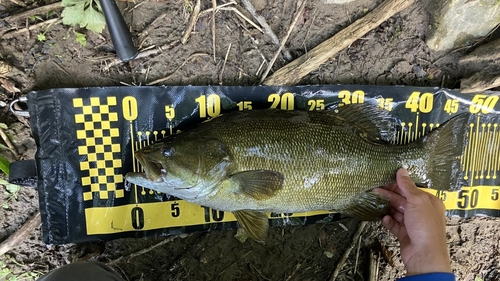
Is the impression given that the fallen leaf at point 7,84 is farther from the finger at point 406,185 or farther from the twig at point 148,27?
the finger at point 406,185

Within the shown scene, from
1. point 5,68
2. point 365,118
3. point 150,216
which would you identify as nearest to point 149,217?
point 150,216

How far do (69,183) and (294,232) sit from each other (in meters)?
1.87

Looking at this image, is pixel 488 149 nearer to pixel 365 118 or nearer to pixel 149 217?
pixel 365 118

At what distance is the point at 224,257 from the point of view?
10.7ft

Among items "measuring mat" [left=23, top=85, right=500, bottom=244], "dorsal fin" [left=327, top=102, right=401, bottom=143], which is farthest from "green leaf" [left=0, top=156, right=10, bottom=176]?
"dorsal fin" [left=327, top=102, right=401, bottom=143]

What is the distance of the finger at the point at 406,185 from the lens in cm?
275

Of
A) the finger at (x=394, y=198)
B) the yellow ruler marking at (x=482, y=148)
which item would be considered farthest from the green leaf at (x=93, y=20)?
the yellow ruler marking at (x=482, y=148)

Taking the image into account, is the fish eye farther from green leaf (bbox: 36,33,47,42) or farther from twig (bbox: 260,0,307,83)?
green leaf (bbox: 36,33,47,42)

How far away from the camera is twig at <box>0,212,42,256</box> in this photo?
9.89 feet

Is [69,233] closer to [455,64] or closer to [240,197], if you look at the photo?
[240,197]

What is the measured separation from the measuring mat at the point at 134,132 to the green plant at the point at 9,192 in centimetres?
26

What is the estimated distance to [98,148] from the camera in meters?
3.00

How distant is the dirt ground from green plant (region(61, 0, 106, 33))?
0.37 ft

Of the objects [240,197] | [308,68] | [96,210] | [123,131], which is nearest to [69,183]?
[96,210]
